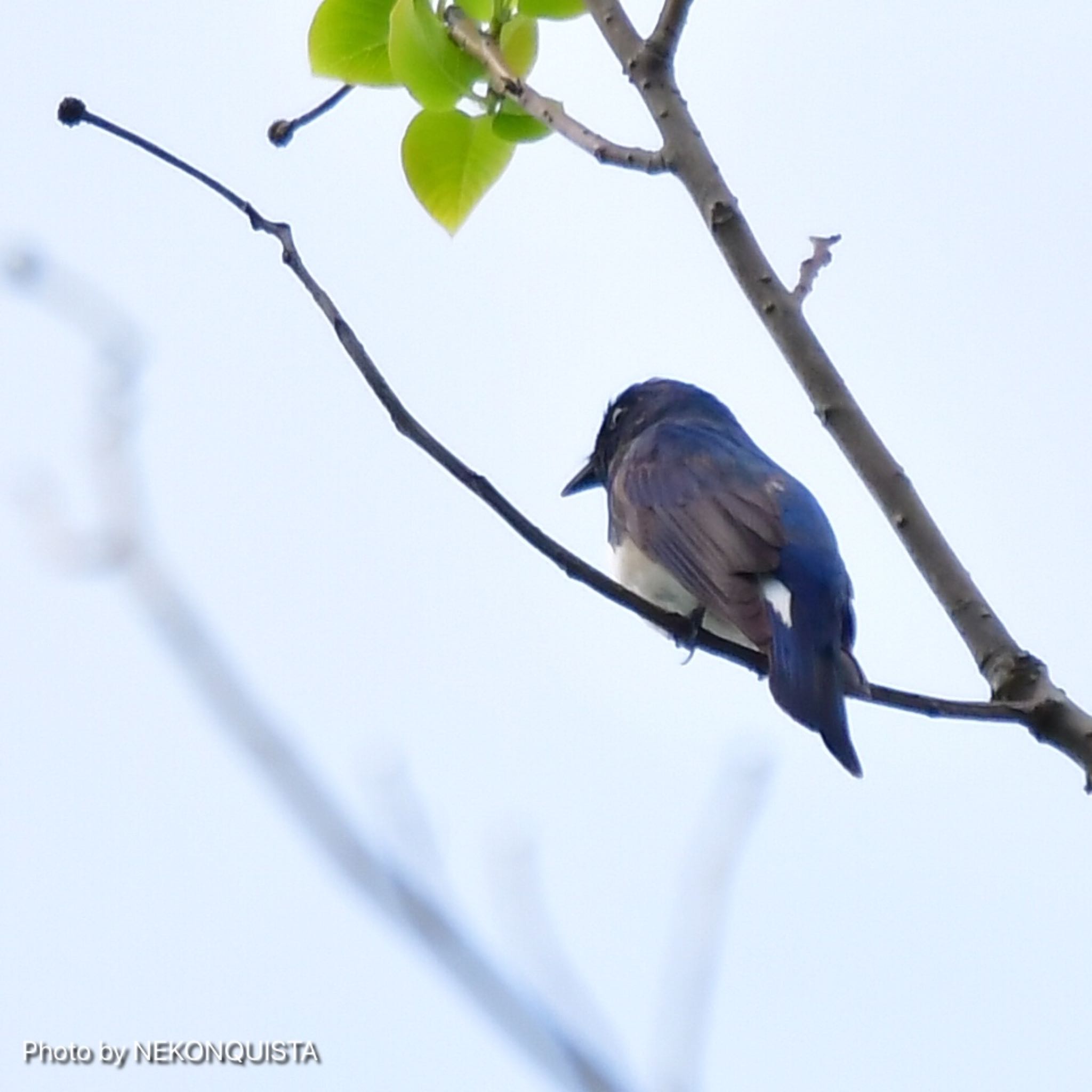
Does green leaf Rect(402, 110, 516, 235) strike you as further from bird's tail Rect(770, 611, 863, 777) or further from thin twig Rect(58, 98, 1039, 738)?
bird's tail Rect(770, 611, 863, 777)

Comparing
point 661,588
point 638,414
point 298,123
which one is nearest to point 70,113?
point 298,123

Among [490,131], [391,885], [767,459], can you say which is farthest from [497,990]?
[767,459]

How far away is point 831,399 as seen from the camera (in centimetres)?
280

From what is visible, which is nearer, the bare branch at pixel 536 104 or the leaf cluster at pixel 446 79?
the bare branch at pixel 536 104

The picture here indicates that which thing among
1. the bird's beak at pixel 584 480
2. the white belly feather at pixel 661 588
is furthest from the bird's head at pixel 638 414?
the white belly feather at pixel 661 588

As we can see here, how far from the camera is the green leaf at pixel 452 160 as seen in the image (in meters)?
3.36

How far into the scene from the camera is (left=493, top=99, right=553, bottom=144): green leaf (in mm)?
3350

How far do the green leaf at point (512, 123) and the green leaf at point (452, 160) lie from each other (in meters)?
0.02

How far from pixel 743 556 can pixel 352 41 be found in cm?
199

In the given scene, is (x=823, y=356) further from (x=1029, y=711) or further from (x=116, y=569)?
(x=116, y=569)

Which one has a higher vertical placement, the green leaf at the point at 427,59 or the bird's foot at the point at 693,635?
the green leaf at the point at 427,59

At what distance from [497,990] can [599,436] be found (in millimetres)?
5494

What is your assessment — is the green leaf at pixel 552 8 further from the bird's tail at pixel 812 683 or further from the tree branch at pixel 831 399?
the bird's tail at pixel 812 683

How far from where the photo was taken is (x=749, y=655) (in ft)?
14.6
